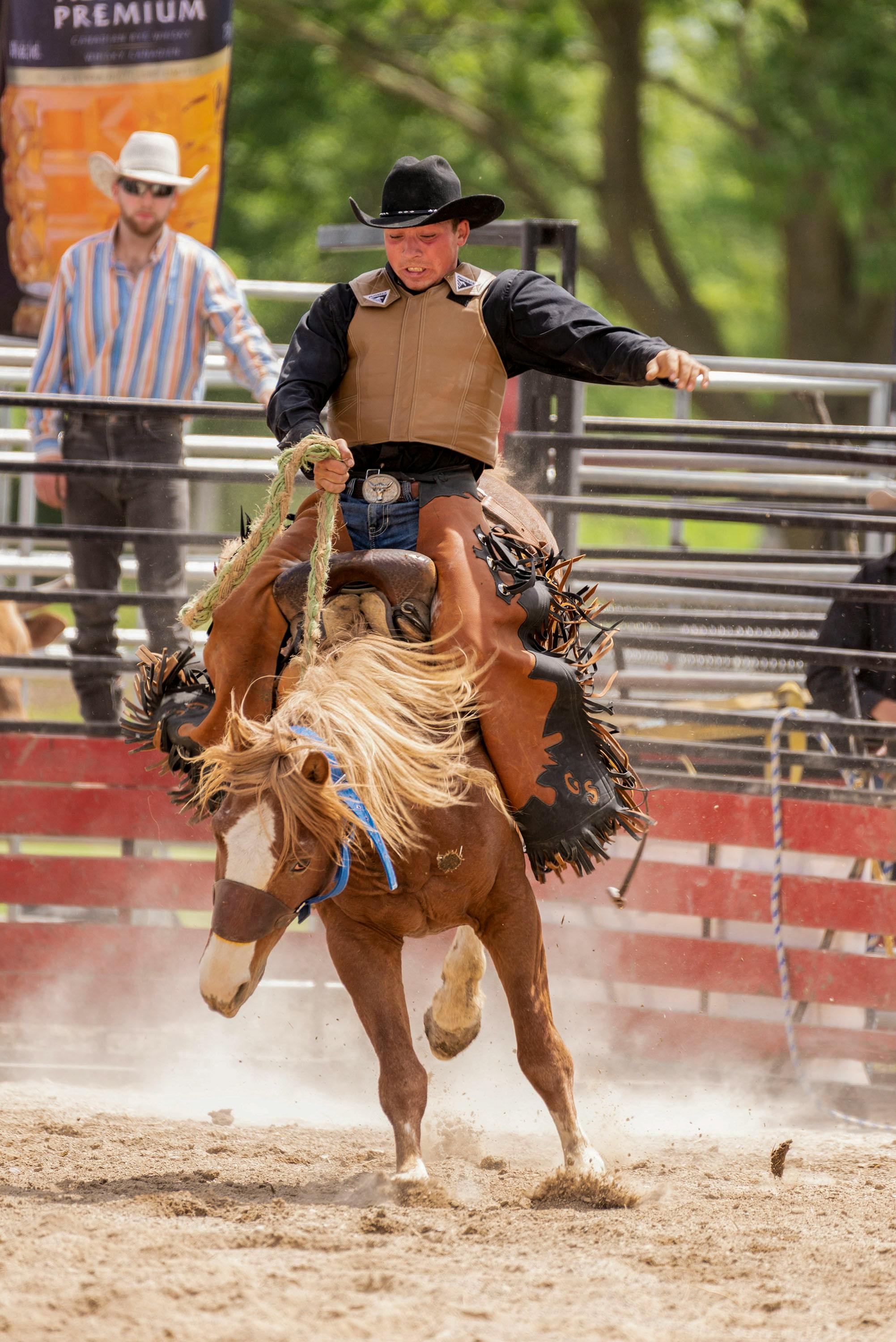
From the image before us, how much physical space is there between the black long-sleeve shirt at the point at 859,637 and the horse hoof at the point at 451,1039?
2.24 metres

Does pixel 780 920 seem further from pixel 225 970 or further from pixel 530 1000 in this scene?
pixel 225 970

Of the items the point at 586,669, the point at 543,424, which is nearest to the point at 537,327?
the point at 586,669

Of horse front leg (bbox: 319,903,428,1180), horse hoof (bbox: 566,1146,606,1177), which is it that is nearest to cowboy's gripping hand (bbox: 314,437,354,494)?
horse front leg (bbox: 319,903,428,1180)

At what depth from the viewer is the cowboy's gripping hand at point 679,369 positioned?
3832 mm

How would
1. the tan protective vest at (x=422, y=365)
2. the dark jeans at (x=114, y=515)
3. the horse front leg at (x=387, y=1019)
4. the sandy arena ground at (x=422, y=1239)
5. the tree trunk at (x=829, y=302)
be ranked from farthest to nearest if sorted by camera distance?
the tree trunk at (x=829, y=302)
the dark jeans at (x=114, y=515)
the tan protective vest at (x=422, y=365)
the horse front leg at (x=387, y=1019)
the sandy arena ground at (x=422, y=1239)

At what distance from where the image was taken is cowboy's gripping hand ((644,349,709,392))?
12.6ft

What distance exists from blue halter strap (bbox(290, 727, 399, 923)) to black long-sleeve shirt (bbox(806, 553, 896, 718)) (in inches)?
113

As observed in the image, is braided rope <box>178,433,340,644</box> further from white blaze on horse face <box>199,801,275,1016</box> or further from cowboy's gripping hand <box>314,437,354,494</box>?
white blaze on horse face <box>199,801,275,1016</box>

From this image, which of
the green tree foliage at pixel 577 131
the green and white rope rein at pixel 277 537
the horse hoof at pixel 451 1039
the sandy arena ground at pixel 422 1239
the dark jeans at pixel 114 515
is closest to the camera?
the sandy arena ground at pixel 422 1239

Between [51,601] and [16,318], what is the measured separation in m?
1.71

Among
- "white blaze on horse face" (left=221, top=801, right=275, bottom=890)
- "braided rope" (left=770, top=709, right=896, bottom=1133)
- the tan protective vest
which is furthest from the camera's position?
"braided rope" (left=770, top=709, right=896, bottom=1133)

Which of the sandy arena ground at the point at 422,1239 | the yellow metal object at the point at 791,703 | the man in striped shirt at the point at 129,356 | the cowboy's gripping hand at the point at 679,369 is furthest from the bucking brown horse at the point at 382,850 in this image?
the yellow metal object at the point at 791,703

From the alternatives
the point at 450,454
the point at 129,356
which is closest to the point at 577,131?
the point at 129,356

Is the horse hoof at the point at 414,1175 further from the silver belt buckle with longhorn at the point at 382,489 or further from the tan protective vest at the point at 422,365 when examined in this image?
the tan protective vest at the point at 422,365
